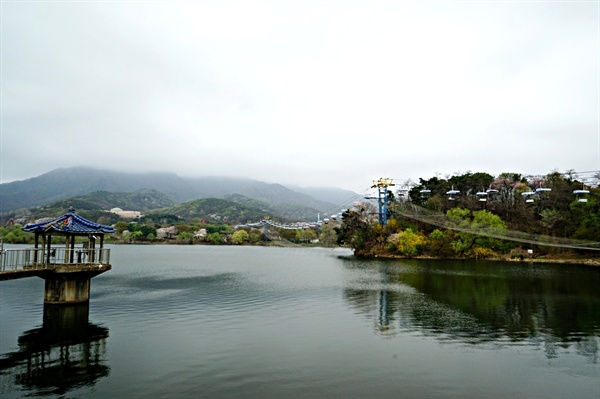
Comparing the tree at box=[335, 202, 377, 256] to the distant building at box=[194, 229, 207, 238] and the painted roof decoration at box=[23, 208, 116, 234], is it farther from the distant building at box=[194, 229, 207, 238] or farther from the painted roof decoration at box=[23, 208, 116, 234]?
the distant building at box=[194, 229, 207, 238]

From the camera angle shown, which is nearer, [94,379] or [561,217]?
[94,379]

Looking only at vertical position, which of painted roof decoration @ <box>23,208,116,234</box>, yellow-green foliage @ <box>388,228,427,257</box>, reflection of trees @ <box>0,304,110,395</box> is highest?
painted roof decoration @ <box>23,208,116,234</box>

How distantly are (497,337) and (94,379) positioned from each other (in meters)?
12.4

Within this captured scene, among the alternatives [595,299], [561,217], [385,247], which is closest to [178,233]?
[385,247]

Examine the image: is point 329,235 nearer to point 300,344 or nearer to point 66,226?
point 66,226

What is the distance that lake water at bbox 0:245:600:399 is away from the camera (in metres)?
8.20

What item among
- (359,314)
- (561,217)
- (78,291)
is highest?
(561,217)

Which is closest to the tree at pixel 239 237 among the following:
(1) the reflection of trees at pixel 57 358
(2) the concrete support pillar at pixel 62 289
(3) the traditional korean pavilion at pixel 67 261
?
(3) the traditional korean pavilion at pixel 67 261

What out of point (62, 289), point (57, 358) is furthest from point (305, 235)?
point (57, 358)

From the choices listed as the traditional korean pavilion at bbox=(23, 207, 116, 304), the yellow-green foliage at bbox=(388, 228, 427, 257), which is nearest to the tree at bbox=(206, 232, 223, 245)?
the yellow-green foliage at bbox=(388, 228, 427, 257)

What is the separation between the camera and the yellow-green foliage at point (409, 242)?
166 feet

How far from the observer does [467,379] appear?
8789 millimetres

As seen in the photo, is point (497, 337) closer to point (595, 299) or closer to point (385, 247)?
point (595, 299)

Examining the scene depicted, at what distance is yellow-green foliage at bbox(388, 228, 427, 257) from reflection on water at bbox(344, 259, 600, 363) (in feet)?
71.4
